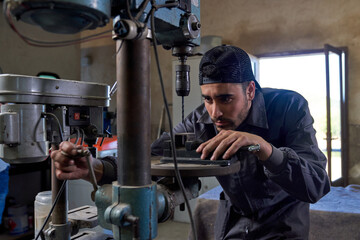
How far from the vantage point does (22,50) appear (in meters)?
4.03

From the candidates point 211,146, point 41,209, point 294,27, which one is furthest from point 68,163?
point 294,27

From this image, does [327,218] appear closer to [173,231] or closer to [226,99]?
[226,99]

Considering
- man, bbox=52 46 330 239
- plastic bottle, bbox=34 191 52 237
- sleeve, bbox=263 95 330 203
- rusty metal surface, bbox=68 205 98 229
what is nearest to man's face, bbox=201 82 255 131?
man, bbox=52 46 330 239

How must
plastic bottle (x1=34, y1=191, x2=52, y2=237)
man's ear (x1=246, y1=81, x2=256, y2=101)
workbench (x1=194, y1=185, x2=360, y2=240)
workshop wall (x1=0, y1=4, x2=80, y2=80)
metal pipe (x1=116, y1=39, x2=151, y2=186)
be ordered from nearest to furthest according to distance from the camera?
1. metal pipe (x1=116, y1=39, x2=151, y2=186)
2. plastic bottle (x1=34, y1=191, x2=52, y2=237)
3. man's ear (x1=246, y1=81, x2=256, y2=101)
4. workbench (x1=194, y1=185, x2=360, y2=240)
5. workshop wall (x1=0, y1=4, x2=80, y2=80)

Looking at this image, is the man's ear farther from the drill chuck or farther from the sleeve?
the drill chuck

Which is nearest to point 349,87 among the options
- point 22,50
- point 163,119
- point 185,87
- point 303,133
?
point 163,119

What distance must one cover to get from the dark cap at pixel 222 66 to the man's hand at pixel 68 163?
2.04 ft

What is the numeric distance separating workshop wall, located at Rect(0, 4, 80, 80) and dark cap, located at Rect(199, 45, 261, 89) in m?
2.87

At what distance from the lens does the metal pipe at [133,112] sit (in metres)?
0.58

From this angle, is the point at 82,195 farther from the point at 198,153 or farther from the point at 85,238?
the point at 198,153

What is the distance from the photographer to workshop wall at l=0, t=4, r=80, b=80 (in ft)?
12.6

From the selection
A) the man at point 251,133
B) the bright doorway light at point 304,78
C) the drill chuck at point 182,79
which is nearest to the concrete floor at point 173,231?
the bright doorway light at point 304,78

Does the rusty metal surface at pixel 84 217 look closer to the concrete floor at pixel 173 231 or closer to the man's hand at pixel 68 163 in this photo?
the man's hand at pixel 68 163

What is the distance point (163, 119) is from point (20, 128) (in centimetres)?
392
